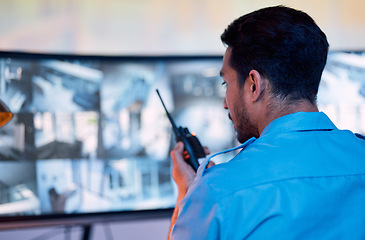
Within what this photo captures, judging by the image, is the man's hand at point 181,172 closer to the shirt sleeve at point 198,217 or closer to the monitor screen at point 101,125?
the shirt sleeve at point 198,217

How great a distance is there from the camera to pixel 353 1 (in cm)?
199

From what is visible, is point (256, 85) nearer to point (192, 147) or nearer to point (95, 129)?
point (192, 147)

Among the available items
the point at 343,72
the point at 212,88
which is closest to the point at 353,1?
the point at 343,72

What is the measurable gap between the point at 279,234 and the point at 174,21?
148cm

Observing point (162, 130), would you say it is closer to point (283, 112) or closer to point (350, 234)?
point (283, 112)

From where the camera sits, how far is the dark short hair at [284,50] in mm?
718

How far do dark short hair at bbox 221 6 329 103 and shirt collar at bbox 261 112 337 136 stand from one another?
2.6 inches

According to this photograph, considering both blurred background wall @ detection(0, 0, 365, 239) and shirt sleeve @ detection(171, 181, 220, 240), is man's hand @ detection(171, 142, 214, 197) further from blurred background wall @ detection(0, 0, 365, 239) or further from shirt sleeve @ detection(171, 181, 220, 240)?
blurred background wall @ detection(0, 0, 365, 239)

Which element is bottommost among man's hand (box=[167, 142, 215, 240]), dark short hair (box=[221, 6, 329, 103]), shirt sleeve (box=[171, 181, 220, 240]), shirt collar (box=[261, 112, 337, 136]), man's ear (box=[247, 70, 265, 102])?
man's hand (box=[167, 142, 215, 240])

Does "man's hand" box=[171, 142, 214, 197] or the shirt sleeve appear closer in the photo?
the shirt sleeve

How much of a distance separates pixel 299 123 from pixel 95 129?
0.87m

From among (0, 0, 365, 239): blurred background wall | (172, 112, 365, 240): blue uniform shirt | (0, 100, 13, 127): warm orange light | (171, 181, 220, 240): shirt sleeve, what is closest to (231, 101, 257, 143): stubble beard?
(172, 112, 365, 240): blue uniform shirt

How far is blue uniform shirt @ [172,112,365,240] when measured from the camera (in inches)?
23.1

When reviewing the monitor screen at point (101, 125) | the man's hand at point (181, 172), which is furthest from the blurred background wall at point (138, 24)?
the man's hand at point (181, 172)
